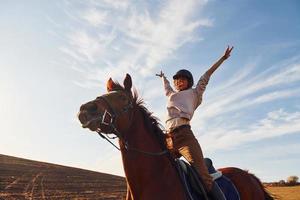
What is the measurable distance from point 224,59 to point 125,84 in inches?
84.3

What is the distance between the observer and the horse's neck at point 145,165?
19.4ft

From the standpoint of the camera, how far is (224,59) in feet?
24.6

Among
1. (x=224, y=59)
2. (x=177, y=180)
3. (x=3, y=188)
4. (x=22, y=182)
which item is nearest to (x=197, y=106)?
(x=224, y=59)

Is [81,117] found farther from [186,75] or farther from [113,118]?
[186,75]

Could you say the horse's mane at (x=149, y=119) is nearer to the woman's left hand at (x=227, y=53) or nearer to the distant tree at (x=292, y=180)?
the woman's left hand at (x=227, y=53)

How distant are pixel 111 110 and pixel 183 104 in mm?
1552

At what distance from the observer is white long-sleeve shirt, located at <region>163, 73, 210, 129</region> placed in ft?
22.4

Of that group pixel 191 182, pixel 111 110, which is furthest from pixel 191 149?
pixel 111 110

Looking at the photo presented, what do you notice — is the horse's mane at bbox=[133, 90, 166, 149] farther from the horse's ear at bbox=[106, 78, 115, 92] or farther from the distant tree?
the distant tree

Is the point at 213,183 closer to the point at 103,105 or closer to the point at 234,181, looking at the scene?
the point at 234,181

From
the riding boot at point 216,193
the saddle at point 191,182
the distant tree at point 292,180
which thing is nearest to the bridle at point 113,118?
the saddle at point 191,182

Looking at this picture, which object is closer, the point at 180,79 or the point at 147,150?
the point at 147,150

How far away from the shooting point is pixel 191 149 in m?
6.71

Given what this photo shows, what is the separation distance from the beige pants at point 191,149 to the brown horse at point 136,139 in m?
0.36
